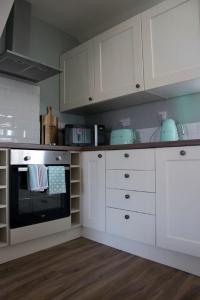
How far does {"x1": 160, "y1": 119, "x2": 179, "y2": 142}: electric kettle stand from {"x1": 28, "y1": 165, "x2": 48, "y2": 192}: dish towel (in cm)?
107

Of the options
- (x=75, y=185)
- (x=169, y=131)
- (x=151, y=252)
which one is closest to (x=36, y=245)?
(x=75, y=185)

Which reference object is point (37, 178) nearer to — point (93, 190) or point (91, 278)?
point (93, 190)

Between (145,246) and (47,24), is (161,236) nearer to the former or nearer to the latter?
(145,246)

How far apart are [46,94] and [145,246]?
1.86m

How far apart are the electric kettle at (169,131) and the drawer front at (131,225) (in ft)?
2.39

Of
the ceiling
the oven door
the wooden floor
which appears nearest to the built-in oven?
the oven door

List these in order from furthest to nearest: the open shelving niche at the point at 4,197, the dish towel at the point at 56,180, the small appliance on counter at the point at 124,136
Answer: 1. the small appliance on counter at the point at 124,136
2. the dish towel at the point at 56,180
3. the open shelving niche at the point at 4,197

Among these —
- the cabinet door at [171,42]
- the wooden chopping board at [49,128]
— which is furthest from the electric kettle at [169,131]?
Result: the wooden chopping board at [49,128]

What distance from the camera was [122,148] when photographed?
75.5 inches

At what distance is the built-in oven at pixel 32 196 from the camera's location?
1746 mm

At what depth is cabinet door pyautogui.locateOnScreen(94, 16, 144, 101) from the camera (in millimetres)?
2100

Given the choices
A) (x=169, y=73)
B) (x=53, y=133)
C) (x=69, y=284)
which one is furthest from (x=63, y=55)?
(x=69, y=284)

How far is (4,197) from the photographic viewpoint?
173cm

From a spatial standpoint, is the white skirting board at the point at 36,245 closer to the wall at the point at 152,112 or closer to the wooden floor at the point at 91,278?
the wooden floor at the point at 91,278
